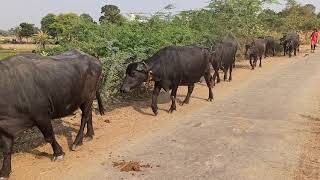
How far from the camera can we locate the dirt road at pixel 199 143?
6324 millimetres

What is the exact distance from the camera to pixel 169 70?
1045 centimetres

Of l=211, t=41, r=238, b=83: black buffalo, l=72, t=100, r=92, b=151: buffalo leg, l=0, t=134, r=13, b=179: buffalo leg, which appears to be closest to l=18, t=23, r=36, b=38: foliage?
l=211, t=41, r=238, b=83: black buffalo

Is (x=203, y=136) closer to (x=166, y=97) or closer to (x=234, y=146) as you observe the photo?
(x=234, y=146)

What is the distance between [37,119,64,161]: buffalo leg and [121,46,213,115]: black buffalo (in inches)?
132

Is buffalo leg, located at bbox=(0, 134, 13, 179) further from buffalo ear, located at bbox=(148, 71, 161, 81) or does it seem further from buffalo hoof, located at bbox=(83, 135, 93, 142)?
buffalo ear, located at bbox=(148, 71, 161, 81)

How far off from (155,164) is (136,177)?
1.97 ft

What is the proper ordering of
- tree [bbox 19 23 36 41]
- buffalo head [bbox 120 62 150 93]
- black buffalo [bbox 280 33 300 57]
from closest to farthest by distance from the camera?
buffalo head [bbox 120 62 150 93], black buffalo [bbox 280 33 300 57], tree [bbox 19 23 36 41]

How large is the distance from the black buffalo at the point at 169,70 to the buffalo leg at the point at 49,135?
3.35 metres

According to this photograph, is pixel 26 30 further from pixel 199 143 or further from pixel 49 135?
pixel 49 135

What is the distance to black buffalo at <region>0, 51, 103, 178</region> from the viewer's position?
242 inches

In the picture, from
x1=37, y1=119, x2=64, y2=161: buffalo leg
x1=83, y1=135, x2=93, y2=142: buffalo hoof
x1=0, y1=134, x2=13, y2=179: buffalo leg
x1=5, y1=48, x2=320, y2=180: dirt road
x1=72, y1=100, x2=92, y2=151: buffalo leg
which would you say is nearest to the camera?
x1=0, y1=134, x2=13, y2=179: buffalo leg

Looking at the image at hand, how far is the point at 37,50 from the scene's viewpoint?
11.1 m

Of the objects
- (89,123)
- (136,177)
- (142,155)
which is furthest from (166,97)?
(136,177)

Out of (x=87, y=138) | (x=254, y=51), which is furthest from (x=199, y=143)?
(x=254, y=51)
